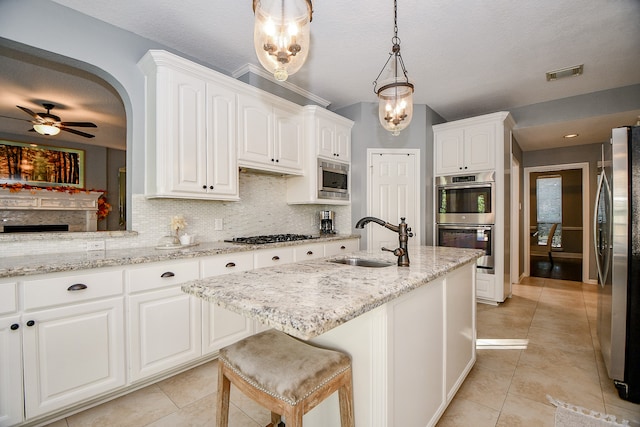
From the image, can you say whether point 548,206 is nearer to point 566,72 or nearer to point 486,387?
point 566,72

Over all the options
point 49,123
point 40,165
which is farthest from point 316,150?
point 40,165

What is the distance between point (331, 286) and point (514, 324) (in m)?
2.95

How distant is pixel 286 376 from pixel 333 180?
9.41ft

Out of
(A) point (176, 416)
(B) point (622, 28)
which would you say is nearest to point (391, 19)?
(B) point (622, 28)

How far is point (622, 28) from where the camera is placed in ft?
7.79

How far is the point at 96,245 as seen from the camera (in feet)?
6.88

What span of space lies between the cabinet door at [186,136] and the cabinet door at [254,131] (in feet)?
1.23

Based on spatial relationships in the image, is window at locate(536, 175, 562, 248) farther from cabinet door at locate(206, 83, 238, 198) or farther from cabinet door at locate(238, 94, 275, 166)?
cabinet door at locate(206, 83, 238, 198)

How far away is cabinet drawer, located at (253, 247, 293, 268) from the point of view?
8.33 feet

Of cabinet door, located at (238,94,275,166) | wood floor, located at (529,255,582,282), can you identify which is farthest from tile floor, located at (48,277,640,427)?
wood floor, located at (529,255,582,282)

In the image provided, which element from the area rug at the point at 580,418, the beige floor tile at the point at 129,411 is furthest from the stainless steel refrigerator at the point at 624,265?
the beige floor tile at the point at 129,411

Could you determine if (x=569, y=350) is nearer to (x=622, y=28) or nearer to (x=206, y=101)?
(x=622, y=28)

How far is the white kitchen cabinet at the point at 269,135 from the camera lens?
2781 millimetres

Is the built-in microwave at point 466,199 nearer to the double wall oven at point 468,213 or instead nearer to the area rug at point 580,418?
the double wall oven at point 468,213
